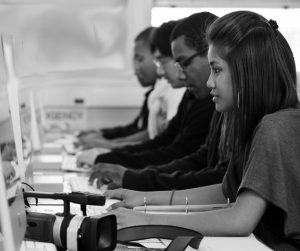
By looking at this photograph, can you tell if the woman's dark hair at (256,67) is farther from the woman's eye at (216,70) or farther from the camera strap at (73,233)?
the camera strap at (73,233)

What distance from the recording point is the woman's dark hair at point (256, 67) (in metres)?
1.39

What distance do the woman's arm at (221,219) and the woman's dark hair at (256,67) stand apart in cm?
20

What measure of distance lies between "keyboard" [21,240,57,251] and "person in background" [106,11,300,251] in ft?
0.56

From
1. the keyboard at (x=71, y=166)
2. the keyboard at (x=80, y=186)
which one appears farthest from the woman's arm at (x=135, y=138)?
the keyboard at (x=80, y=186)

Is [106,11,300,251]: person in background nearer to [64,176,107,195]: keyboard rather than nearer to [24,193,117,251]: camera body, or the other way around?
[24,193,117,251]: camera body

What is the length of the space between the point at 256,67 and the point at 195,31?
0.88 metres

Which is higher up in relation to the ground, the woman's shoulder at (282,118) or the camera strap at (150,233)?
the woman's shoulder at (282,118)

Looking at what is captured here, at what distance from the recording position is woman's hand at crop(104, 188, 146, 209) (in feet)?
5.43

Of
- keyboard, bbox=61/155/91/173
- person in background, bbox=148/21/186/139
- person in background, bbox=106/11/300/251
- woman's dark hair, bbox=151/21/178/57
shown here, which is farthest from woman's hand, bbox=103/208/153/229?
woman's dark hair, bbox=151/21/178/57

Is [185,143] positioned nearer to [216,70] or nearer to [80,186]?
[80,186]

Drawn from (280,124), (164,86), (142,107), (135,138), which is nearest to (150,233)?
(280,124)

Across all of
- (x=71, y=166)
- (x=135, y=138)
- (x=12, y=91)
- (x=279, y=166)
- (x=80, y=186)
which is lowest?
(x=135, y=138)

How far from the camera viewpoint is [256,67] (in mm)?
1383

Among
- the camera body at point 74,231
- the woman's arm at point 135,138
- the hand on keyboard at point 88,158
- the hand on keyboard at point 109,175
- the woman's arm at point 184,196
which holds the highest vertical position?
the camera body at point 74,231
